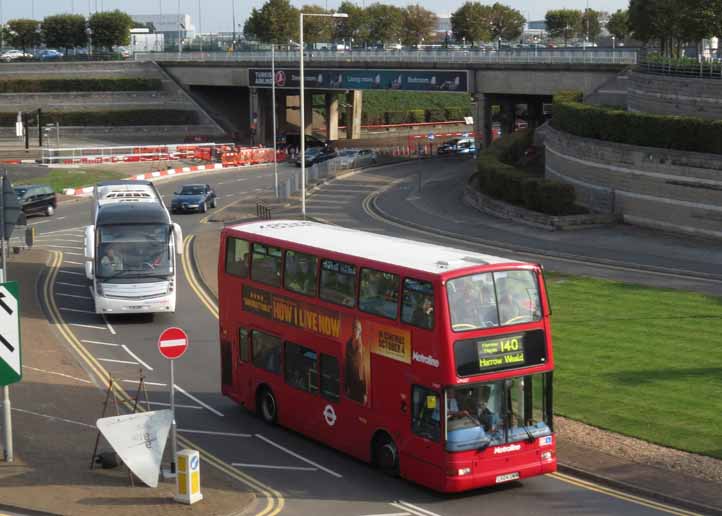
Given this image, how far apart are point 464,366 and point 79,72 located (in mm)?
95645

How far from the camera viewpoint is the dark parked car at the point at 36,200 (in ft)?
189

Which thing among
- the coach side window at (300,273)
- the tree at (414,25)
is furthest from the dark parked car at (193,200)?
the tree at (414,25)

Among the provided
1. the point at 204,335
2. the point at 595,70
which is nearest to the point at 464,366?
the point at 204,335

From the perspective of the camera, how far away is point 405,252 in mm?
19812

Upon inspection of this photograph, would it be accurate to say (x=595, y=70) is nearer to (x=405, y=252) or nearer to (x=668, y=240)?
(x=668, y=240)

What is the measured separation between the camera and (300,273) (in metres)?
21.5

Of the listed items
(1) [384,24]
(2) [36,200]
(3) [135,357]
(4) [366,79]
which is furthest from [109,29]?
(3) [135,357]

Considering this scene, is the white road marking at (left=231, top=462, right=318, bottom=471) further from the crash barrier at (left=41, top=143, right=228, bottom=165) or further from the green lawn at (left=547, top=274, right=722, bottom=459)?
the crash barrier at (left=41, top=143, right=228, bottom=165)

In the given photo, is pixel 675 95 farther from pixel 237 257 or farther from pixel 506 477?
pixel 506 477

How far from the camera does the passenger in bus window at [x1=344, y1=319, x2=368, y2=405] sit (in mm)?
19688

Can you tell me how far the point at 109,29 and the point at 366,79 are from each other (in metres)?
51.7

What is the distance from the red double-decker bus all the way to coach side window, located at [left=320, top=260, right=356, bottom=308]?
0.02 metres

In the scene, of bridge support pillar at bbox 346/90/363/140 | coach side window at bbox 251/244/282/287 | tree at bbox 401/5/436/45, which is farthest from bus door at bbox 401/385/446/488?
tree at bbox 401/5/436/45

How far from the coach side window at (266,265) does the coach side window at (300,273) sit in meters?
0.30
